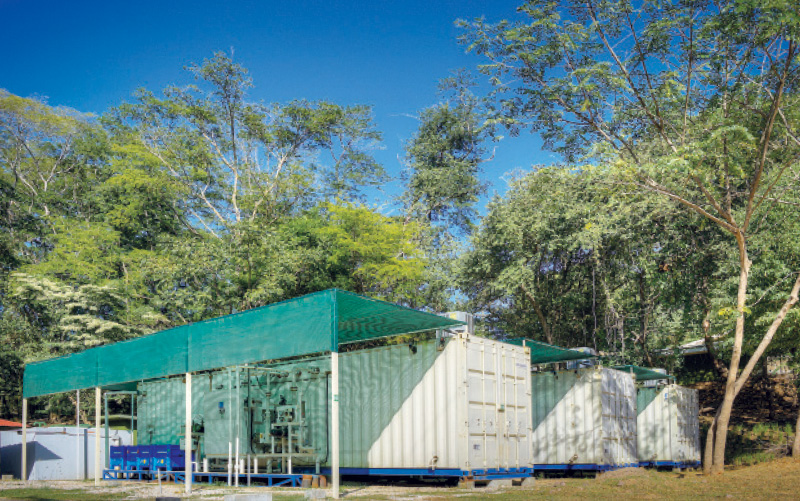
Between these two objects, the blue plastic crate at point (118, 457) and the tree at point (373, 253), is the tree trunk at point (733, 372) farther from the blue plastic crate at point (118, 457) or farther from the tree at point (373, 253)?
the blue plastic crate at point (118, 457)

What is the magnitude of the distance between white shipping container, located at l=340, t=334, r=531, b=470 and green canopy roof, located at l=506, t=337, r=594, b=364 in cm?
75

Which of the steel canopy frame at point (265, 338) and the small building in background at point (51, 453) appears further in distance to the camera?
the small building in background at point (51, 453)

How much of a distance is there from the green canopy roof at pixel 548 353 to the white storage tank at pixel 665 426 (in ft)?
15.4

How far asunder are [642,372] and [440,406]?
394 inches

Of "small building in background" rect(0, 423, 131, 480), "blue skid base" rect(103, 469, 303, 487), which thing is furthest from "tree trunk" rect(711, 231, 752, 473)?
"small building in background" rect(0, 423, 131, 480)

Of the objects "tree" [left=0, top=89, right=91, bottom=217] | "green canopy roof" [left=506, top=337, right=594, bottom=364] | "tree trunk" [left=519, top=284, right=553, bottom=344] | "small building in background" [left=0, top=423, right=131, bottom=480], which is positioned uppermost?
"tree" [left=0, top=89, right=91, bottom=217]

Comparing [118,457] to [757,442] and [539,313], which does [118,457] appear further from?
[757,442]

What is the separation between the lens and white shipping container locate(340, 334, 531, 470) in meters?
13.7

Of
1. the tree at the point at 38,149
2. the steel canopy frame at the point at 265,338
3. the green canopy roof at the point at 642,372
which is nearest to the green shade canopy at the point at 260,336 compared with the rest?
the steel canopy frame at the point at 265,338

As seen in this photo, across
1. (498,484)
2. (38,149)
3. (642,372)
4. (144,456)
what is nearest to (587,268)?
(642,372)

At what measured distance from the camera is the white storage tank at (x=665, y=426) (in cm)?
2151

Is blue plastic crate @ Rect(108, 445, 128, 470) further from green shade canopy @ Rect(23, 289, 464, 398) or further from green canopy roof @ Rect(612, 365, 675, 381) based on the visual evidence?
green canopy roof @ Rect(612, 365, 675, 381)

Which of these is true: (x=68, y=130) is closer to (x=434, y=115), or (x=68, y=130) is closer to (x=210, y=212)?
(x=210, y=212)

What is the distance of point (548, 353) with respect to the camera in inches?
700
